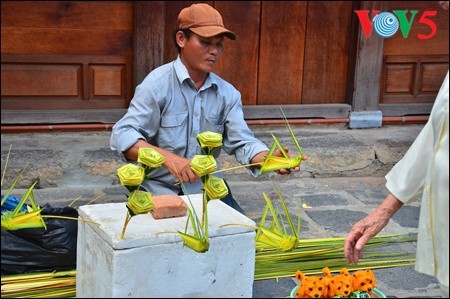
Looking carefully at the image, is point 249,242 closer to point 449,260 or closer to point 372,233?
point 372,233

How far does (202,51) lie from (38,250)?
1.51 meters

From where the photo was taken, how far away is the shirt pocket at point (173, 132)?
14.7 ft

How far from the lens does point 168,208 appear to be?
361 centimetres

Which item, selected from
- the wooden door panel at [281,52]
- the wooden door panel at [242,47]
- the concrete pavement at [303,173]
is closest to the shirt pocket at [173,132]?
the concrete pavement at [303,173]

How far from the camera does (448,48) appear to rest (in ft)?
25.6

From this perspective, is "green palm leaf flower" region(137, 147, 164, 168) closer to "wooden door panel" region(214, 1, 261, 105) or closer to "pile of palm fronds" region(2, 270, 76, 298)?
"pile of palm fronds" region(2, 270, 76, 298)

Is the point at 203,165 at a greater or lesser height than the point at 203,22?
lesser

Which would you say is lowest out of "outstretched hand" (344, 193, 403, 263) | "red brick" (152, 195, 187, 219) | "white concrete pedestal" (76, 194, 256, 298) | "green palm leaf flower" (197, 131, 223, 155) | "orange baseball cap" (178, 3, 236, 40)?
"white concrete pedestal" (76, 194, 256, 298)

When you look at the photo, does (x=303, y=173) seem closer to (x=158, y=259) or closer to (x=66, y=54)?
(x=66, y=54)

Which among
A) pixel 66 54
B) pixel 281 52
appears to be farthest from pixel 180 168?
pixel 281 52

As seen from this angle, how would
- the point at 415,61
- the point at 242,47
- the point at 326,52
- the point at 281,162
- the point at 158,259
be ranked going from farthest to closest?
the point at 415,61
the point at 326,52
the point at 242,47
the point at 281,162
the point at 158,259

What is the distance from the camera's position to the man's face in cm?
443

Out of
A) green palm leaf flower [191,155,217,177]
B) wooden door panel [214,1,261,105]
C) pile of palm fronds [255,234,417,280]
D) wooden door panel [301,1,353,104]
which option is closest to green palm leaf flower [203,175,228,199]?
green palm leaf flower [191,155,217,177]

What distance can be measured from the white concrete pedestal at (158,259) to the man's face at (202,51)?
1062mm
